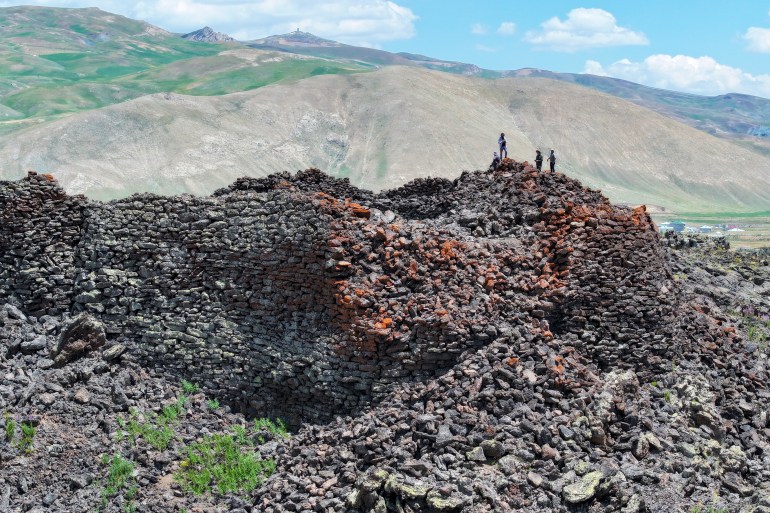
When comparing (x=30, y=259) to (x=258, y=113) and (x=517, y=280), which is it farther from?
(x=258, y=113)

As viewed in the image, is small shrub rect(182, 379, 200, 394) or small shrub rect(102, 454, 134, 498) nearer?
small shrub rect(102, 454, 134, 498)

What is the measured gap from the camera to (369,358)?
1267cm

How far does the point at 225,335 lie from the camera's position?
1391cm

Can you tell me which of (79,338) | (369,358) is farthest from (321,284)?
(79,338)

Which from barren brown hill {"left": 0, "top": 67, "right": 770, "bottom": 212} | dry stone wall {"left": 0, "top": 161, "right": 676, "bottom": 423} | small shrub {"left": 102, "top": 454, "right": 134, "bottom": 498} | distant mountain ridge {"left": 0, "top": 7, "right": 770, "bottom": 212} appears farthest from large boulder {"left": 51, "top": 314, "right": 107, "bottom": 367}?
barren brown hill {"left": 0, "top": 67, "right": 770, "bottom": 212}

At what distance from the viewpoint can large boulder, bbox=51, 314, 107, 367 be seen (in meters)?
14.2

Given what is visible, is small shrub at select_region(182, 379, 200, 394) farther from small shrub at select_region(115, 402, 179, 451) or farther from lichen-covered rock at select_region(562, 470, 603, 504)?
lichen-covered rock at select_region(562, 470, 603, 504)

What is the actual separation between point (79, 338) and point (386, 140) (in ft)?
248

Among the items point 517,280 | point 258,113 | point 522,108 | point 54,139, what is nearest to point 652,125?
point 522,108

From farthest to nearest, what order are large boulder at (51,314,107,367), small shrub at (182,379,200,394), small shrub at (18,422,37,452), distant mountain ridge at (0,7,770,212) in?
distant mountain ridge at (0,7,770,212) → large boulder at (51,314,107,367) → small shrub at (182,379,200,394) → small shrub at (18,422,37,452)

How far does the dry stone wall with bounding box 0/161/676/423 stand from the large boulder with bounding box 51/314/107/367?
0.85 ft

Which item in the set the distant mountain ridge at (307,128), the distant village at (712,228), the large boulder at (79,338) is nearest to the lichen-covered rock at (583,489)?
the large boulder at (79,338)

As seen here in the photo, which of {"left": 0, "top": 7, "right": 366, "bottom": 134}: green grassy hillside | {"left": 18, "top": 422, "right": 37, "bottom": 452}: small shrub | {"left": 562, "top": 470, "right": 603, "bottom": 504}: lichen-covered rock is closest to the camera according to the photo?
{"left": 562, "top": 470, "right": 603, "bottom": 504}: lichen-covered rock

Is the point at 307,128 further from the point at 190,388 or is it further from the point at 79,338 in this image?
the point at 190,388
